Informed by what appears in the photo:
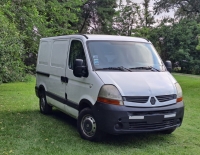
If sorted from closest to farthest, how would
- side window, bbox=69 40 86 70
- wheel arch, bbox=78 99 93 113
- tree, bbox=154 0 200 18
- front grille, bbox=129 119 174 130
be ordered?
front grille, bbox=129 119 174 130, wheel arch, bbox=78 99 93 113, side window, bbox=69 40 86 70, tree, bbox=154 0 200 18

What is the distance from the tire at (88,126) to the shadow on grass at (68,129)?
0.13m

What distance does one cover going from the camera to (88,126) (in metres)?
5.62

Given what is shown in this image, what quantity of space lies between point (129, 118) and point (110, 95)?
21.0 inches

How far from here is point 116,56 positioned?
6.00m

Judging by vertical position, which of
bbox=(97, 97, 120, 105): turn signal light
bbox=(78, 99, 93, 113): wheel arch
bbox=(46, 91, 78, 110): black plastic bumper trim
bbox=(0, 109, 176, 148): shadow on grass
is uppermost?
bbox=(97, 97, 120, 105): turn signal light

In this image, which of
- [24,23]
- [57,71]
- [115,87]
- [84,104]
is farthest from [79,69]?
[24,23]

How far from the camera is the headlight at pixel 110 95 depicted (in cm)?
511

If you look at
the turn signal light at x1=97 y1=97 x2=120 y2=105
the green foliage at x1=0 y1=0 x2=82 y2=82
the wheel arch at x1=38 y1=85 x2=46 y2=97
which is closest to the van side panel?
the wheel arch at x1=38 y1=85 x2=46 y2=97

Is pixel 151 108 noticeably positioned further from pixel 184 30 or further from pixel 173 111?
pixel 184 30

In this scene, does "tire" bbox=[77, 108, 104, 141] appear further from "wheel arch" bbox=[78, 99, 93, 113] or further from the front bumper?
the front bumper

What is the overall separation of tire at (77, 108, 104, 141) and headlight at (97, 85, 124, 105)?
0.48 m

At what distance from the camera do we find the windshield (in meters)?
5.86

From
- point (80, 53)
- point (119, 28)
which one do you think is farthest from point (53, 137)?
point (119, 28)

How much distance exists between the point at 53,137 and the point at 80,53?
6.12ft
